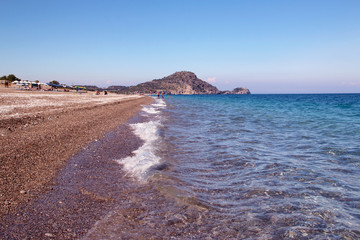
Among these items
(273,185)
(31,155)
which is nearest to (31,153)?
(31,155)

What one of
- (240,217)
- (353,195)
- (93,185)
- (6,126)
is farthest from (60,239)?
(6,126)

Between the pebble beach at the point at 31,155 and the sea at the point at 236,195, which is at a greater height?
the pebble beach at the point at 31,155

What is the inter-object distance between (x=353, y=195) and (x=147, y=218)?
5.09m

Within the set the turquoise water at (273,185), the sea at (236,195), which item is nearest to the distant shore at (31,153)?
the sea at (236,195)

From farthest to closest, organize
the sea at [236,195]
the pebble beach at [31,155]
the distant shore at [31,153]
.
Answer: the distant shore at [31,153] → the pebble beach at [31,155] → the sea at [236,195]

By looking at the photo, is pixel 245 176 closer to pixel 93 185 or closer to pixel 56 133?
pixel 93 185

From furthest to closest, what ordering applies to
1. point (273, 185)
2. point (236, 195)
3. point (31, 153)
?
point (31, 153) < point (273, 185) < point (236, 195)

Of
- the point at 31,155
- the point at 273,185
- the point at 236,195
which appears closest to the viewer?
the point at 236,195

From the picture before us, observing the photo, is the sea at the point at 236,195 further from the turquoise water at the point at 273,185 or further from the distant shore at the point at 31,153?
the distant shore at the point at 31,153

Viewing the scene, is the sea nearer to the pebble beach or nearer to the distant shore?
the pebble beach

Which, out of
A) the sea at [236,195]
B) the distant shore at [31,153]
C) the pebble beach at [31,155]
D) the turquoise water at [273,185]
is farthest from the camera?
the distant shore at [31,153]

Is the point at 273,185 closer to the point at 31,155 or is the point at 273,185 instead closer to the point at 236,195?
the point at 236,195

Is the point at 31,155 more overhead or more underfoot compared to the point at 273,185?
more overhead

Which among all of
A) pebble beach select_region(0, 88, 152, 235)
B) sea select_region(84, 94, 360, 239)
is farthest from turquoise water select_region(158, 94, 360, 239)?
pebble beach select_region(0, 88, 152, 235)
